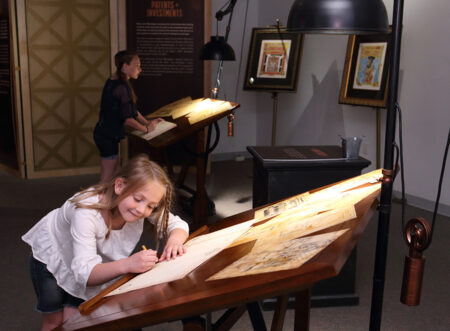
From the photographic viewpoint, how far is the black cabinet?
3.00 metres

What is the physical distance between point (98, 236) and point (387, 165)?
0.94 meters

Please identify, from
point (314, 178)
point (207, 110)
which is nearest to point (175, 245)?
point (314, 178)

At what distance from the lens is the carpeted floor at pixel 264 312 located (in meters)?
2.91

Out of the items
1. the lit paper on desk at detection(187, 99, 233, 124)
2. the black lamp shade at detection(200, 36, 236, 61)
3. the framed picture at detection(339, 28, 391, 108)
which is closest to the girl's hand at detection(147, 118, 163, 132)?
the lit paper on desk at detection(187, 99, 233, 124)

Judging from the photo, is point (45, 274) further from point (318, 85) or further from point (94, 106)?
point (318, 85)

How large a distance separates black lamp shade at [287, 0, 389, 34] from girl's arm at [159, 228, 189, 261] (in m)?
0.88

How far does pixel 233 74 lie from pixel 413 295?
6239 millimetres

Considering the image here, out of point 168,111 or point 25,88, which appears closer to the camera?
point 168,111

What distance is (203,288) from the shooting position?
123cm

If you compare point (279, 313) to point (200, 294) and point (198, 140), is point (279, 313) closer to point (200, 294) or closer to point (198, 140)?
point (200, 294)

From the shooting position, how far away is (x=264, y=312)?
305cm

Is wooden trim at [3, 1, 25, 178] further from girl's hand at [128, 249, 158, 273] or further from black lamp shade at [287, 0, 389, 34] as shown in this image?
girl's hand at [128, 249, 158, 273]

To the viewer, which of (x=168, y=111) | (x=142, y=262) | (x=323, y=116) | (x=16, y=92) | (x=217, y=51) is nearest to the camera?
(x=142, y=262)

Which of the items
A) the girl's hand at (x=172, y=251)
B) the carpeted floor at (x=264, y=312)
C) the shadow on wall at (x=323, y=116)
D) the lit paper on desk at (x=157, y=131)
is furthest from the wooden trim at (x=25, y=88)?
the girl's hand at (x=172, y=251)
